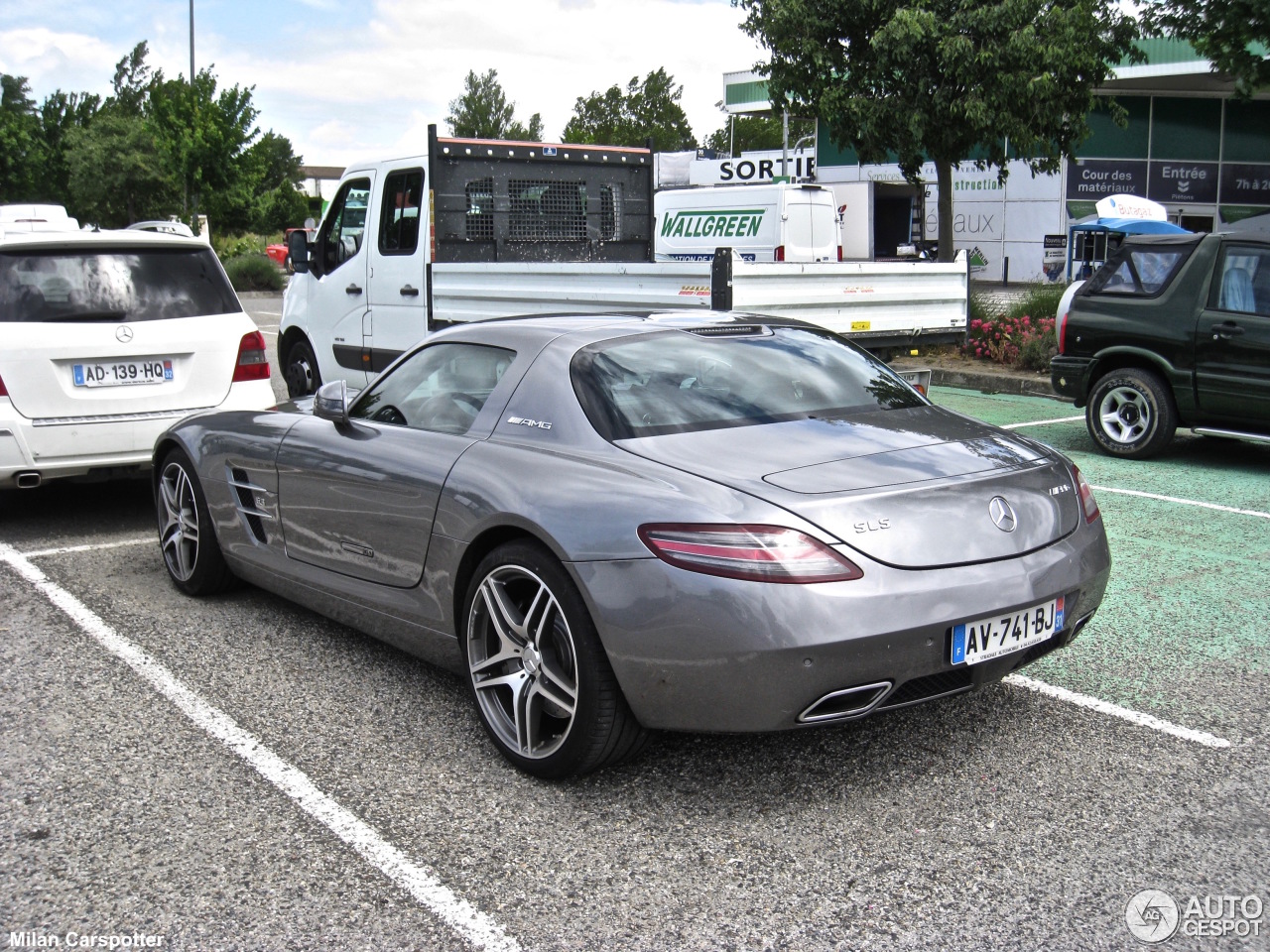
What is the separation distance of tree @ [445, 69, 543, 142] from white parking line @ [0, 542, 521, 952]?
8685cm

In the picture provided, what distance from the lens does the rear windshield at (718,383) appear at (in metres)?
3.88

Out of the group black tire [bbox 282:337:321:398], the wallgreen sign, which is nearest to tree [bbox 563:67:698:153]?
the wallgreen sign

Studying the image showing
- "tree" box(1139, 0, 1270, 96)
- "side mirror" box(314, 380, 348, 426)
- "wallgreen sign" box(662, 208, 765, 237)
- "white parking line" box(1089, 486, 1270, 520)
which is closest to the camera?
"side mirror" box(314, 380, 348, 426)

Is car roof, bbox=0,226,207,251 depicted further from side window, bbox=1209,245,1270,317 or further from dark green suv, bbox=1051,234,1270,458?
side window, bbox=1209,245,1270,317

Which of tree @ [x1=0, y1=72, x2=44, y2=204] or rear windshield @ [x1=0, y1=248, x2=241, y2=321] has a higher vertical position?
tree @ [x1=0, y1=72, x2=44, y2=204]

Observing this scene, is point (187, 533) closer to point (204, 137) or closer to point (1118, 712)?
point (1118, 712)

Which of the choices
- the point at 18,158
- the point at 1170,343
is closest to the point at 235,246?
the point at 18,158

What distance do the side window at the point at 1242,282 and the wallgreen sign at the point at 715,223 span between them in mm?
10111

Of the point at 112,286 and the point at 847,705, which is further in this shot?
the point at 112,286

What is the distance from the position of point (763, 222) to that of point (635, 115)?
227 feet

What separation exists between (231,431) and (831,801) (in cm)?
315

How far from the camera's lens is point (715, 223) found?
747 inches

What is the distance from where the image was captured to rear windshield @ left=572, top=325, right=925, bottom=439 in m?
3.88

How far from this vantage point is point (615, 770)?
3746 mm
